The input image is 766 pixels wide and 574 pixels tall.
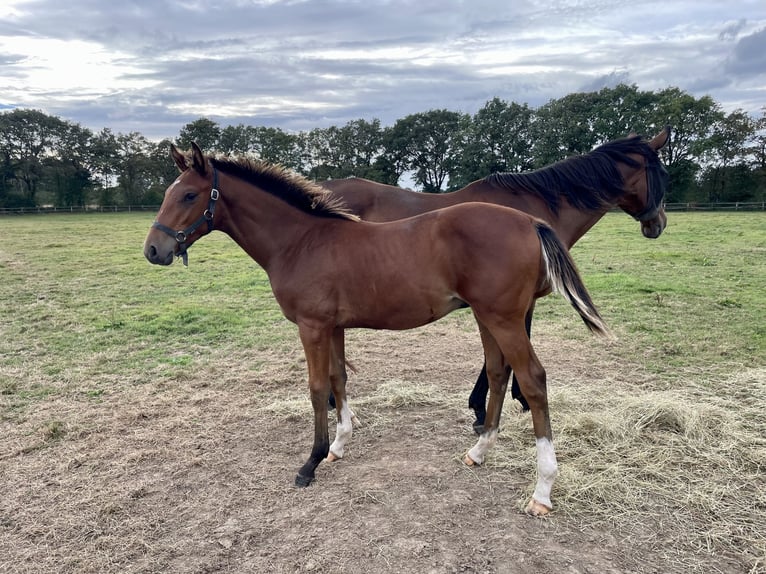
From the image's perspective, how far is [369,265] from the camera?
10.4ft

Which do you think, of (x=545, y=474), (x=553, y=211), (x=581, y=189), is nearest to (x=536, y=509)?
(x=545, y=474)

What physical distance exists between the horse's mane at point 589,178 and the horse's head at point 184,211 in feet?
7.97

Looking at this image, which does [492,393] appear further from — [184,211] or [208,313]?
[208,313]

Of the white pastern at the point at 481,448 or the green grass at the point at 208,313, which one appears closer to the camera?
the white pastern at the point at 481,448

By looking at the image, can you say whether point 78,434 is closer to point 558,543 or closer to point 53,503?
point 53,503

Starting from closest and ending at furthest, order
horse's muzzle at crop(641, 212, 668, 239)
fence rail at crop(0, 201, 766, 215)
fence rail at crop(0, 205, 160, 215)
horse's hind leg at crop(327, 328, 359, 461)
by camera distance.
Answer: horse's hind leg at crop(327, 328, 359, 461) < horse's muzzle at crop(641, 212, 668, 239) < fence rail at crop(0, 201, 766, 215) < fence rail at crop(0, 205, 160, 215)

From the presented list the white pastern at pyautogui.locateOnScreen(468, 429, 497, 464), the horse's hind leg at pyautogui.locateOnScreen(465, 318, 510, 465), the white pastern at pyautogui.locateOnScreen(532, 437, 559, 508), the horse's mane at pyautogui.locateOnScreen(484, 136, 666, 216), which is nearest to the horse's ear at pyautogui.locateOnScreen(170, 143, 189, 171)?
the horse's hind leg at pyautogui.locateOnScreen(465, 318, 510, 465)

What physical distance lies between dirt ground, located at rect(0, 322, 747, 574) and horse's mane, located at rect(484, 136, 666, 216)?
6.44 ft

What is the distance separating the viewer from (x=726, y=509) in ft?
9.11

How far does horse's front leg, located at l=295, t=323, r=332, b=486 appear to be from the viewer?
3230 mm

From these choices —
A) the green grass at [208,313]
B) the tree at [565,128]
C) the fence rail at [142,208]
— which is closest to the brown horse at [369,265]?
the green grass at [208,313]

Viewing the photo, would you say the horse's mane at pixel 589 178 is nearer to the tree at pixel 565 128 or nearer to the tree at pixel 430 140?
the tree at pixel 565 128

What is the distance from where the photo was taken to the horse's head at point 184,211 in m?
3.19

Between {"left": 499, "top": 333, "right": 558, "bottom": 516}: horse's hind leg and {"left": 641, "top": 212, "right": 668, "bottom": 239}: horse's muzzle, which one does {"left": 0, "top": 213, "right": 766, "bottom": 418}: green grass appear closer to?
{"left": 641, "top": 212, "right": 668, "bottom": 239}: horse's muzzle
